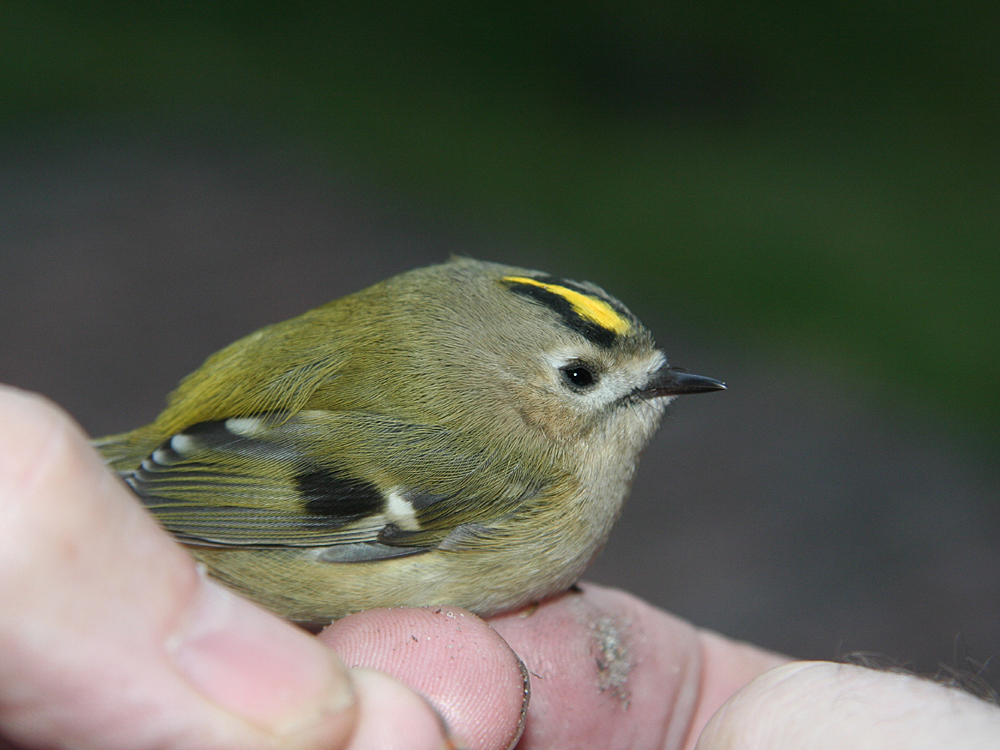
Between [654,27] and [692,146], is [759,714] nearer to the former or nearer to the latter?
[692,146]

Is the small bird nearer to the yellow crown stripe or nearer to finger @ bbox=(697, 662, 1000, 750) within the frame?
the yellow crown stripe

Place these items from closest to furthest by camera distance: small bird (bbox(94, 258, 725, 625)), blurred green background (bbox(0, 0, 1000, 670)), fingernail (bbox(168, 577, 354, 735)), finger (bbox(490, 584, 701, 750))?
fingernail (bbox(168, 577, 354, 735))
small bird (bbox(94, 258, 725, 625))
finger (bbox(490, 584, 701, 750))
blurred green background (bbox(0, 0, 1000, 670))

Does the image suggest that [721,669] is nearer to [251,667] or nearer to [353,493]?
[353,493]

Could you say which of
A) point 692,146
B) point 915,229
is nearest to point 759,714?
point 915,229

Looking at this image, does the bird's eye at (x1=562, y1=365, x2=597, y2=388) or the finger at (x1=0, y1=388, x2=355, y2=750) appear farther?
the bird's eye at (x1=562, y1=365, x2=597, y2=388)

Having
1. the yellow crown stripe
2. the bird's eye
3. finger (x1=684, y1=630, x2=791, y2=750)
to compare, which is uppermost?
the yellow crown stripe

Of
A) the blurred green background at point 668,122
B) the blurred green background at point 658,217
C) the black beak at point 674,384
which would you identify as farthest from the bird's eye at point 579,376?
the blurred green background at point 668,122

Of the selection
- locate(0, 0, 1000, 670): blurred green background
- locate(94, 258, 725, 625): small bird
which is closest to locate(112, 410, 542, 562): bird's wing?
locate(94, 258, 725, 625): small bird
